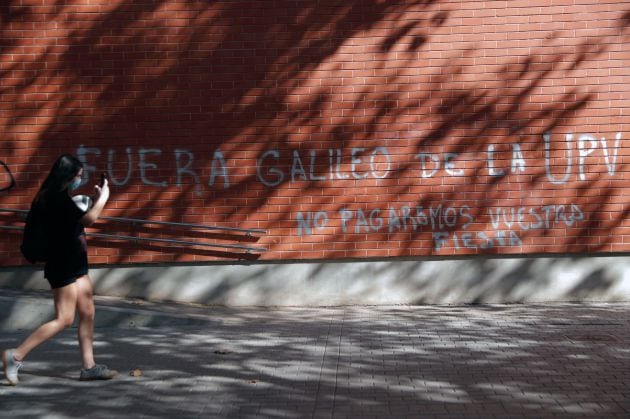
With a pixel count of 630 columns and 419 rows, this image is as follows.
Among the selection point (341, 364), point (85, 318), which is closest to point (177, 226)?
point (85, 318)

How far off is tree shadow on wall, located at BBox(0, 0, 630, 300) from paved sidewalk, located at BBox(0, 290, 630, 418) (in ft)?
4.09

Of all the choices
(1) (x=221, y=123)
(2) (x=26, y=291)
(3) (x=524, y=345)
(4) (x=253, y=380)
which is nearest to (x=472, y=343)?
(3) (x=524, y=345)

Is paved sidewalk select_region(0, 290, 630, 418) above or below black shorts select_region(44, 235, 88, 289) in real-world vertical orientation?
below

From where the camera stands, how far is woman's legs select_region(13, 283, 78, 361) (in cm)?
670

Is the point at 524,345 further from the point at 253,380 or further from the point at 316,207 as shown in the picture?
the point at 316,207

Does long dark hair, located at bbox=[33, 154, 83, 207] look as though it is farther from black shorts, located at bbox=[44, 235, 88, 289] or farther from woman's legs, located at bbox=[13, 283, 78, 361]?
woman's legs, located at bbox=[13, 283, 78, 361]

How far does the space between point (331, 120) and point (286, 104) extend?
565 mm

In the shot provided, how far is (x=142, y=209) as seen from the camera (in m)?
10.2

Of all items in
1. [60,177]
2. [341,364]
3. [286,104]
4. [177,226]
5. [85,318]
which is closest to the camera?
[60,177]

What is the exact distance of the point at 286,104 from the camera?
399 inches

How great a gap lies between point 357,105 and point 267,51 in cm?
124

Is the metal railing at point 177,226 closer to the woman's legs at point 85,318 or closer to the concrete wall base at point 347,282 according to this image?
the concrete wall base at point 347,282

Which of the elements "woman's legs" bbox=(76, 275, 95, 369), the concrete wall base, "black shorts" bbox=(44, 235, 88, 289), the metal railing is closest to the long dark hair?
"black shorts" bbox=(44, 235, 88, 289)

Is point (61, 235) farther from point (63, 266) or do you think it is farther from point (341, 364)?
point (341, 364)
